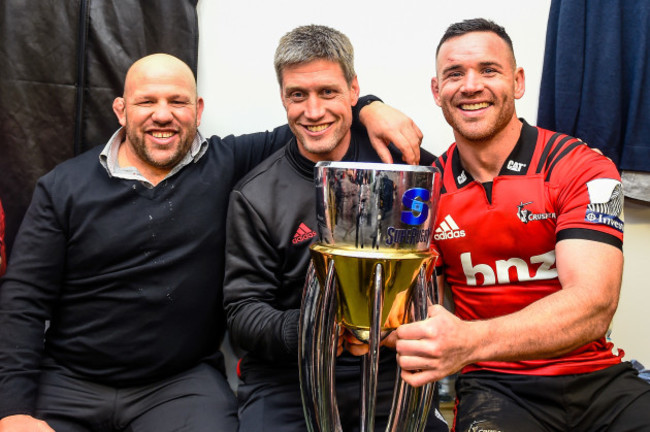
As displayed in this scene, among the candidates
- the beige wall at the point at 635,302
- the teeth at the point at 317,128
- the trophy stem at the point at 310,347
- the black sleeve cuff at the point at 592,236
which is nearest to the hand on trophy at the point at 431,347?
the trophy stem at the point at 310,347

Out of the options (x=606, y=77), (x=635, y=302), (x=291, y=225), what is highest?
(x=606, y=77)

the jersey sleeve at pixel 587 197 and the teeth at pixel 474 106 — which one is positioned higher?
the teeth at pixel 474 106

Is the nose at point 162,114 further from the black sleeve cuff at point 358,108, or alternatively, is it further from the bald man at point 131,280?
the black sleeve cuff at point 358,108

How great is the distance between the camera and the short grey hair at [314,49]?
1.24m

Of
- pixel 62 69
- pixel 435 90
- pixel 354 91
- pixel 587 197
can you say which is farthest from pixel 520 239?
pixel 62 69

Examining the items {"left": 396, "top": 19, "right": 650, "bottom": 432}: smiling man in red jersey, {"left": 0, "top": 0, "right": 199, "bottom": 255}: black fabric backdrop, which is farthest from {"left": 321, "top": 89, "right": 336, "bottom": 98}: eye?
{"left": 0, "top": 0, "right": 199, "bottom": 255}: black fabric backdrop

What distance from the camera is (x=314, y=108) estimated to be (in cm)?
124

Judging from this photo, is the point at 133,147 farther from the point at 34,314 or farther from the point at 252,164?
the point at 34,314

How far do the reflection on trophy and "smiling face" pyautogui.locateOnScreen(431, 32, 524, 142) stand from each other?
0.56 m

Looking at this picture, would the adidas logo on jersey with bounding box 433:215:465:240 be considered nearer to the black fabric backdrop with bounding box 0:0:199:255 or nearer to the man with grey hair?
the man with grey hair

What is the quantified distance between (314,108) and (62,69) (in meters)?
0.71

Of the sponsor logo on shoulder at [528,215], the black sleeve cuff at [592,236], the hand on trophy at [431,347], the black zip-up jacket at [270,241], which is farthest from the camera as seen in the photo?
the black zip-up jacket at [270,241]

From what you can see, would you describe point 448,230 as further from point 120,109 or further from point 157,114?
point 120,109

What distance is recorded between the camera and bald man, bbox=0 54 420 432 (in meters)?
1.24
